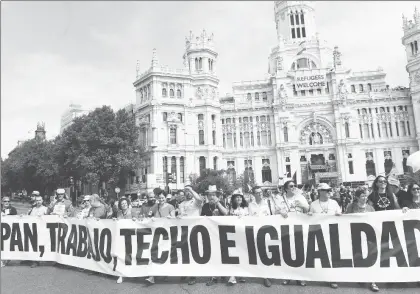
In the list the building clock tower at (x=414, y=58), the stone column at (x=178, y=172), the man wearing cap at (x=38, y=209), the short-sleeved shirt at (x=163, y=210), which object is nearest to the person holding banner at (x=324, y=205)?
the short-sleeved shirt at (x=163, y=210)

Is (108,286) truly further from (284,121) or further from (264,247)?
(284,121)

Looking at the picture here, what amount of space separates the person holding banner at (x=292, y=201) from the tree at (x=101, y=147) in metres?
37.8

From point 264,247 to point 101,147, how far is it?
40252 mm

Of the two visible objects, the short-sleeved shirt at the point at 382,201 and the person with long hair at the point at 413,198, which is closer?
the person with long hair at the point at 413,198

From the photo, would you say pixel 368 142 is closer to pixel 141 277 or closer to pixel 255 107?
pixel 255 107

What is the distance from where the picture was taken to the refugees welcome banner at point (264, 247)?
6.91 meters

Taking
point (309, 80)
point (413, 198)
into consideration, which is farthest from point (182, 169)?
point (413, 198)

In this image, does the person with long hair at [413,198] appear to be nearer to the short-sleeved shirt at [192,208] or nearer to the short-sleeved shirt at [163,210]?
the short-sleeved shirt at [192,208]

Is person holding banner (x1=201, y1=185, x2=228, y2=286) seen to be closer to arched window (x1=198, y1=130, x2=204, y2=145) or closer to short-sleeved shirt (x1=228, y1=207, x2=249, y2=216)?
short-sleeved shirt (x1=228, y1=207, x2=249, y2=216)

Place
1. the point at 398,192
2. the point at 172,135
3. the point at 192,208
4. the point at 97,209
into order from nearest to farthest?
the point at 398,192 → the point at 192,208 → the point at 97,209 → the point at 172,135

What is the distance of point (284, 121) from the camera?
194ft

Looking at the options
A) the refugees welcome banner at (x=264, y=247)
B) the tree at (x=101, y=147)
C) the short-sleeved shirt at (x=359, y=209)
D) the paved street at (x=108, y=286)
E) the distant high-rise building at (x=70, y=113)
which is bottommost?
the paved street at (x=108, y=286)

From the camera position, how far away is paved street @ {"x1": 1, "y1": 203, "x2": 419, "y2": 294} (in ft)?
22.8

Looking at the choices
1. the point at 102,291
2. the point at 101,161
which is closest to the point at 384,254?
the point at 102,291
